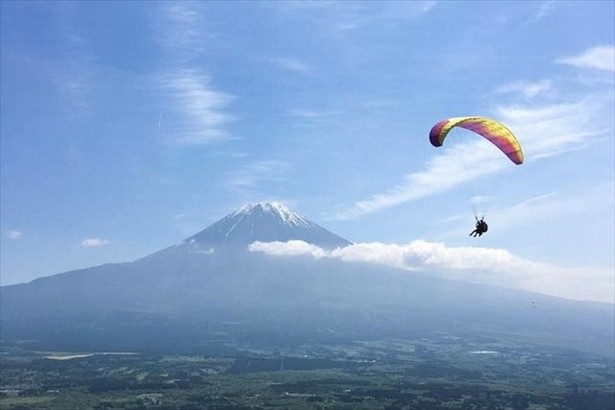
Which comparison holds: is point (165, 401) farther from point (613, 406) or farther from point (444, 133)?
point (444, 133)

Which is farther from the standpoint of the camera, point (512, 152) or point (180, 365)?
point (180, 365)

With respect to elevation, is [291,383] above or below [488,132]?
below

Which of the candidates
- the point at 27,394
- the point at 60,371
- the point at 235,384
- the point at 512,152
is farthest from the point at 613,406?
the point at 60,371

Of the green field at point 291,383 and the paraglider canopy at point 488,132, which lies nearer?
the paraglider canopy at point 488,132

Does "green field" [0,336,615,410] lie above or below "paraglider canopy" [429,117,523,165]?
below

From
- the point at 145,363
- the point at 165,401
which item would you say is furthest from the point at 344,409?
the point at 145,363

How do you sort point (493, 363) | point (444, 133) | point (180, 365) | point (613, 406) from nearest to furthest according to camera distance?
point (444, 133)
point (613, 406)
point (180, 365)
point (493, 363)

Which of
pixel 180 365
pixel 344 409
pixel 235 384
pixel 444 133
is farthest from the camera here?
pixel 180 365

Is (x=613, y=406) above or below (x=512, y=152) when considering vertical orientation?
below

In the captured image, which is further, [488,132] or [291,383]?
[291,383]

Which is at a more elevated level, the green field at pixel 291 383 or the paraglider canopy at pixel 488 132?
the paraglider canopy at pixel 488 132

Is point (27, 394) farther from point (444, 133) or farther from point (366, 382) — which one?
point (444, 133)
